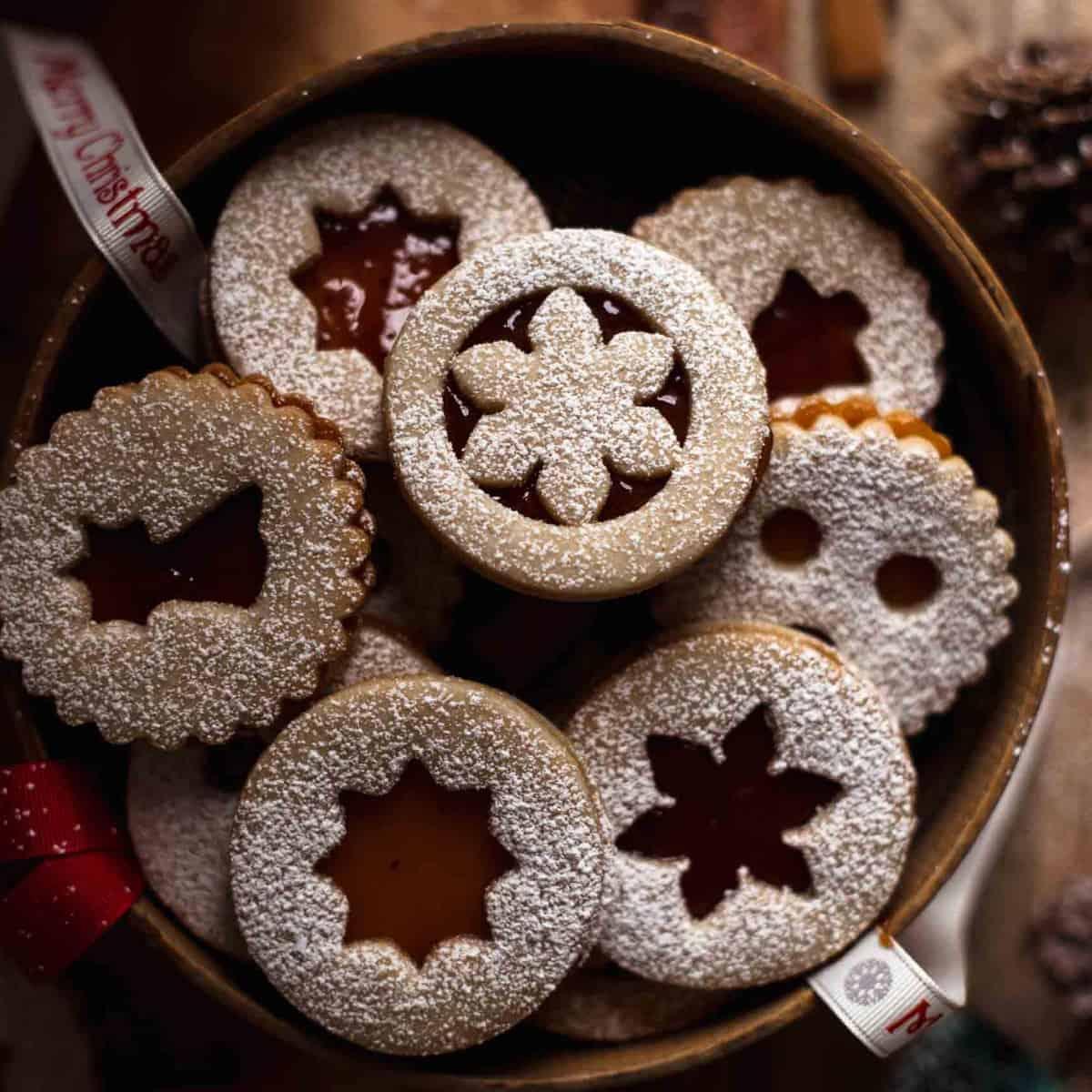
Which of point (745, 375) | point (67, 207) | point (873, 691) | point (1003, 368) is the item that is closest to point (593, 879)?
point (873, 691)

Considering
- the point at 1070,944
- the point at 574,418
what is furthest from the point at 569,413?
the point at 1070,944

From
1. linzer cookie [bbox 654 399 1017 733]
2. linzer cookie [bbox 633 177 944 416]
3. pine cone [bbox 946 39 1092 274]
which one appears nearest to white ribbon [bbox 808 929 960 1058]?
linzer cookie [bbox 654 399 1017 733]

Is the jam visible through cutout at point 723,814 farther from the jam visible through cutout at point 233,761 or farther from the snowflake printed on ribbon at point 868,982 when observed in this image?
the jam visible through cutout at point 233,761

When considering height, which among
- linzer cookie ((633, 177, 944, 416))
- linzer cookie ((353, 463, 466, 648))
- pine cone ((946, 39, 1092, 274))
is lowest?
linzer cookie ((353, 463, 466, 648))

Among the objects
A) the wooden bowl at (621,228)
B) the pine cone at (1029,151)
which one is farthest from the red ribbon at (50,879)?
the pine cone at (1029,151)

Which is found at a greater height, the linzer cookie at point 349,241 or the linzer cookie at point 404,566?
the linzer cookie at point 349,241

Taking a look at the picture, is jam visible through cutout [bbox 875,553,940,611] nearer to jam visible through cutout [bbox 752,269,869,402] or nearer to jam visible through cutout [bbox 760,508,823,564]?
jam visible through cutout [bbox 760,508,823,564]
